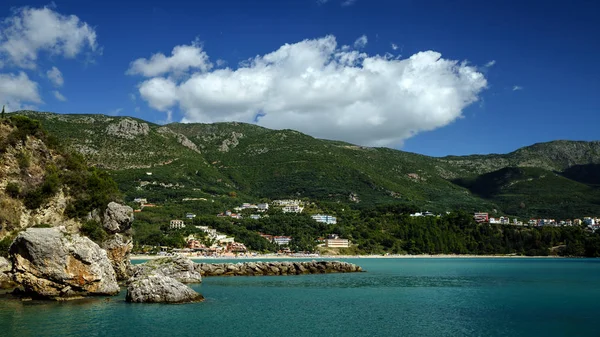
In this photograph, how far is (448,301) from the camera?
39.8 metres

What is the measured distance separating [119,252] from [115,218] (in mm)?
3477

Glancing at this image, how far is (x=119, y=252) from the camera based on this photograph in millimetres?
48562

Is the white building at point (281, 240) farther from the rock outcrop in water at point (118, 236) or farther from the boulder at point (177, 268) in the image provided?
the rock outcrop in water at point (118, 236)

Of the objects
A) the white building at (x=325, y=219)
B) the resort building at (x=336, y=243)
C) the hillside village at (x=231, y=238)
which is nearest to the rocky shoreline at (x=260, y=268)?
the hillside village at (x=231, y=238)

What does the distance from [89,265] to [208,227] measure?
96388 mm

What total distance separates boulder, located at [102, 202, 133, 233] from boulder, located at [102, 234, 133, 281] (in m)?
0.81

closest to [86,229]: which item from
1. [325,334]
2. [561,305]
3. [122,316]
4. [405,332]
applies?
[122,316]

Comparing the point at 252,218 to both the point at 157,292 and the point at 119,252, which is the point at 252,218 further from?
the point at 157,292

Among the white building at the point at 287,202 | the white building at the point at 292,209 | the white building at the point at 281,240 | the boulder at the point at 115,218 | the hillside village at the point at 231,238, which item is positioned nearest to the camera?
the boulder at the point at 115,218

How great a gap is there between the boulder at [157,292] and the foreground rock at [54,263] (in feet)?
11.1

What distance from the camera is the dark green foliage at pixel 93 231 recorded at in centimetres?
4512

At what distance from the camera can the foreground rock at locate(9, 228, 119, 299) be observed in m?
32.5

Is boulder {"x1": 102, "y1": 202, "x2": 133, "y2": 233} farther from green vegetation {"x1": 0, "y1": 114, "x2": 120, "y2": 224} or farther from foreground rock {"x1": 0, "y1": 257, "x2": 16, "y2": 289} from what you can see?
foreground rock {"x1": 0, "y1": 257, "x2": 16, "y2": 289}

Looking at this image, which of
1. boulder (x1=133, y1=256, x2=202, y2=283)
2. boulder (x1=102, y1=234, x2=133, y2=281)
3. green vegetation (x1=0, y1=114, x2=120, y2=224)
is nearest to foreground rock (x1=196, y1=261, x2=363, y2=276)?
boulder (x1=133, y1=256, x2=202, y2=283)
